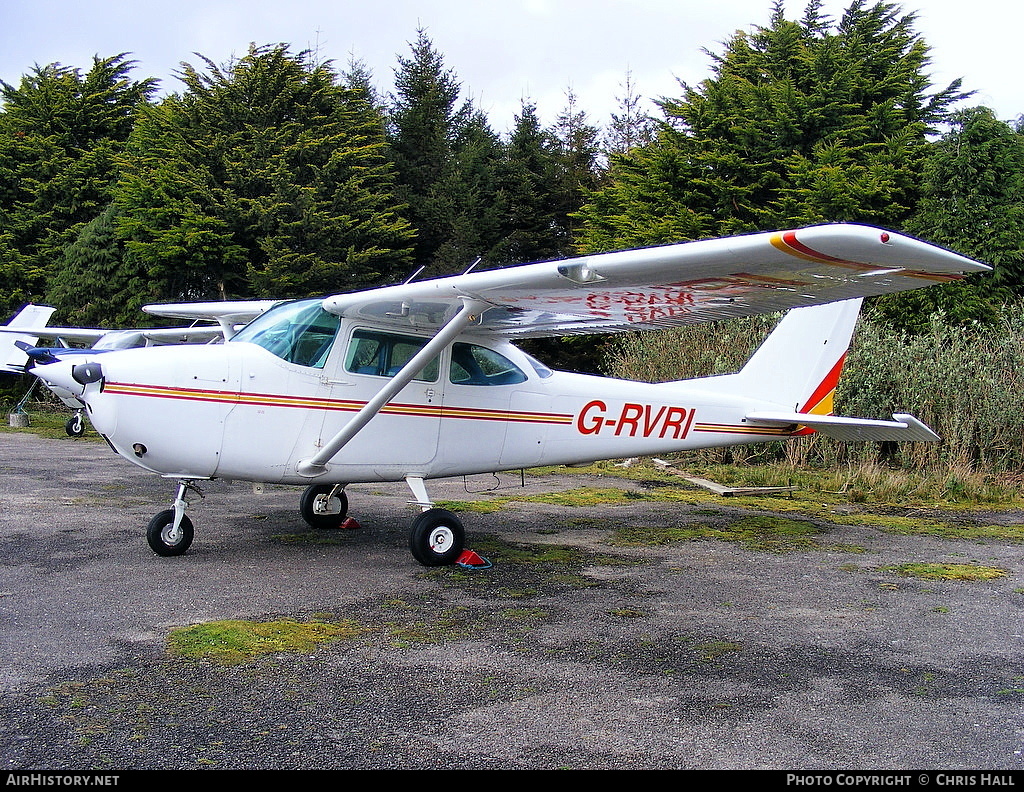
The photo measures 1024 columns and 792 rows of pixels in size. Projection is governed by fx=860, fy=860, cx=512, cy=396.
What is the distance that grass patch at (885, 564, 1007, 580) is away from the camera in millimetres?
6617

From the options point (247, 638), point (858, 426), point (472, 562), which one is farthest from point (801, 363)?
point (247, 638)

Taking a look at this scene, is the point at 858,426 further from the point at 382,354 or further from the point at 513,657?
the point at 513,657

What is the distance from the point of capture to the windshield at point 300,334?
6.90 meters

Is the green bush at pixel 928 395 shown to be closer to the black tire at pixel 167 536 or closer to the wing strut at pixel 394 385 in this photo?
the wing strut at pixel 394 385

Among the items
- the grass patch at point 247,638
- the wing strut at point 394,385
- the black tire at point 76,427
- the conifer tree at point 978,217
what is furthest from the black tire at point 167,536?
the conifer tree at point 978,217

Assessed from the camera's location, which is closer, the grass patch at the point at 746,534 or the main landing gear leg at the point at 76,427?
the grass patch at the point at 746,534

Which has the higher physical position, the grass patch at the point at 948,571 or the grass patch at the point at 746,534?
the grass patch at the point at 948,571

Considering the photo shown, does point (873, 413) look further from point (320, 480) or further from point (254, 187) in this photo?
point (254, 187)

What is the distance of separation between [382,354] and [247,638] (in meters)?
3.03

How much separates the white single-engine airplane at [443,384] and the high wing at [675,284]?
2 cm

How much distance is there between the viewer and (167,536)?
268 inches

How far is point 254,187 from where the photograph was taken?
84.9 feet

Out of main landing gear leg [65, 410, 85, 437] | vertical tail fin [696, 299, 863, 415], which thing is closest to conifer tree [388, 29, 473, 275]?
main landing gear leg [65, 410, 85, 437]
